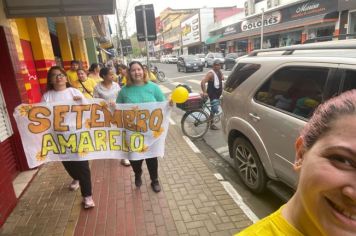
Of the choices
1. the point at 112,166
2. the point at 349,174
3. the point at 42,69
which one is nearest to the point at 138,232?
the point at 112,166

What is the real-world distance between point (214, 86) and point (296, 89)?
4081 mm

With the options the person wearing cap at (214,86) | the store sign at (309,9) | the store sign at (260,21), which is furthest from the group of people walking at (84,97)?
the store sign at (260,21)

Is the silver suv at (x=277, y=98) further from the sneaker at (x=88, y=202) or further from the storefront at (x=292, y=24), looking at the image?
the storefront at (x=292, y=24)

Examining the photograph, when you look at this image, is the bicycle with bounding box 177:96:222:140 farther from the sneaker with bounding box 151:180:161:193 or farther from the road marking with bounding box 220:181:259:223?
the sneaker with bounding box 151:180:161:193

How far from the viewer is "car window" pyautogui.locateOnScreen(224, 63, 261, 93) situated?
381cm

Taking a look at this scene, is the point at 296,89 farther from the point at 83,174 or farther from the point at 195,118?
the point at 195,118

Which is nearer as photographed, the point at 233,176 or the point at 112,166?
the point at 233,176

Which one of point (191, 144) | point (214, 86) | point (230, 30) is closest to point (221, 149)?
point (191, 144)

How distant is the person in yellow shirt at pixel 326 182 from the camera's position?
849 millimetres

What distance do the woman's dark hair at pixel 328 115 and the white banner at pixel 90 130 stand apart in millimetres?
2896

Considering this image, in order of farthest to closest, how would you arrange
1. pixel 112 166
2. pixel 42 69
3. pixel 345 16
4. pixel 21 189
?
pixel 345 16, pixel 42 69, pixel 112 166, pixel 21 189

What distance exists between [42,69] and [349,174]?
6.67 m

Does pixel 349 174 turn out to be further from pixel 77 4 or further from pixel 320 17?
pixel 320 17

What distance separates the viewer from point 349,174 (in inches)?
33.6
